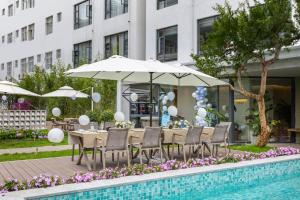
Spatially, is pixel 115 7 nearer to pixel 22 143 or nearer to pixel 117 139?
pixel 22 143

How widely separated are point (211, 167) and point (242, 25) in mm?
5566

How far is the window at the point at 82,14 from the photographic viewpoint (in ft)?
89.8

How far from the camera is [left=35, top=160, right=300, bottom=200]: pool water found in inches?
283

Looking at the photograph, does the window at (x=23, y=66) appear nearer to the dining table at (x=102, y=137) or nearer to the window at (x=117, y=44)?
the window at (x=117, y=44)

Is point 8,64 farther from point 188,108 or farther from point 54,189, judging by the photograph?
point 54,189

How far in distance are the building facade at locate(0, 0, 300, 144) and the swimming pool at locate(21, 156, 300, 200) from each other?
5.31 metres

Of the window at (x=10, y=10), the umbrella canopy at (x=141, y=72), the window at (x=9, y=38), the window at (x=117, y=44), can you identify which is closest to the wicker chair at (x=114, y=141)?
the umbrella canopy at (x=141, y=72)

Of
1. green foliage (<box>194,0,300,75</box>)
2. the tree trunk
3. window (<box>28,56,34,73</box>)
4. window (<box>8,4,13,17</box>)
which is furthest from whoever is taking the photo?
window (<box>8,4,13,17</box>)

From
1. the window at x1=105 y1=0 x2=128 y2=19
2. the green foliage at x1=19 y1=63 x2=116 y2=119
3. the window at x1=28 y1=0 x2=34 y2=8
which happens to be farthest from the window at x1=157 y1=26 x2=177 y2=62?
the window at x1=28 y1=0 x2=34 y2=8

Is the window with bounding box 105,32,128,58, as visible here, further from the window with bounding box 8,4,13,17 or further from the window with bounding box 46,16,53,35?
the window with bounding box 8,4,13,17

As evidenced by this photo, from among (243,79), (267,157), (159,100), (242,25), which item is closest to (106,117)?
(159,100)

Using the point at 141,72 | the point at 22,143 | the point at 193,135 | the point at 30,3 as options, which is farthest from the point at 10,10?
the point at 193,135

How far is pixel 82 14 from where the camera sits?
28.4 m

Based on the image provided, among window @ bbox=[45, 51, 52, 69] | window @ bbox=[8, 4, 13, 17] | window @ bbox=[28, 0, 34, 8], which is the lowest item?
window @ bbox=[45, 51, 52, 69]
